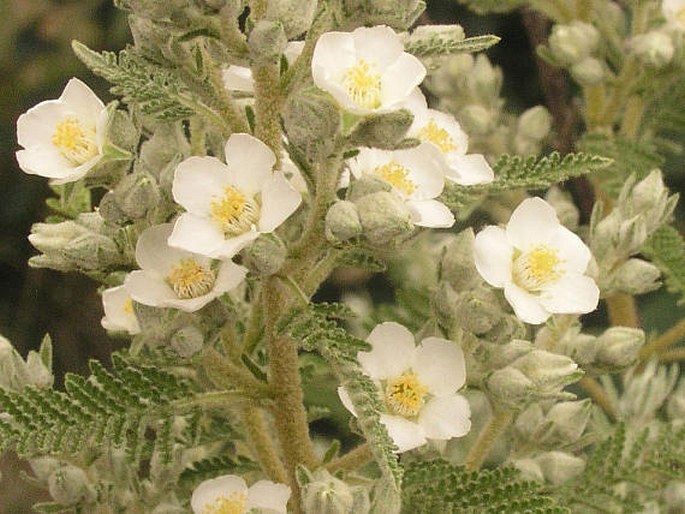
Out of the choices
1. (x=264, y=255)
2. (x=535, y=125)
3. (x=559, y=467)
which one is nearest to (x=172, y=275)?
(x=264, y=255)

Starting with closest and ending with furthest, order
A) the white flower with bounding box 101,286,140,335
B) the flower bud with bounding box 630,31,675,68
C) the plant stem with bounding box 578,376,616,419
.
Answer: the white flower with bounding box 101,286,140,335, the flower bud with bounding box 630,31,675,68, the plant stem with bounding box 578,376,616,419

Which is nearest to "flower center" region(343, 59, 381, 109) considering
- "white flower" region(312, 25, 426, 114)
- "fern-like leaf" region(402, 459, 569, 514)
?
"white flower" region(312, 25, 426, 114)

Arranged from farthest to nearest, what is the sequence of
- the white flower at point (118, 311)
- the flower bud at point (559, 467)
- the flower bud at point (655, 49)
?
the flower bud at point (655, 49) < the flower bud at point (559, 467) < the white flower at point (118, 311)

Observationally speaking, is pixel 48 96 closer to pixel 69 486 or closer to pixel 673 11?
pixel 673 11

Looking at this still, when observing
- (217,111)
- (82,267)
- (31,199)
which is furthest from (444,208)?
(31,199)

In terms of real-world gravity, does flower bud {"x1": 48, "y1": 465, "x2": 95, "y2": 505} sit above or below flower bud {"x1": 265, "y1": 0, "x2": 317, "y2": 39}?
below

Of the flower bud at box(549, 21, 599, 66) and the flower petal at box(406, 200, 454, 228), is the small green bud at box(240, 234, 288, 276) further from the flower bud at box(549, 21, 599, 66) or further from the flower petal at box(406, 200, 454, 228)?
the flower bud at box(549, 21, 599, 66)

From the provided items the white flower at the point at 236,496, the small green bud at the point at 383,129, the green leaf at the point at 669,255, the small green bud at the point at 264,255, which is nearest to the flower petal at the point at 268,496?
the white flower at the point at 236,496

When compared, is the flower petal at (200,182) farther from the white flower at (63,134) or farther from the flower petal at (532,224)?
the flower petal at (532,224)
